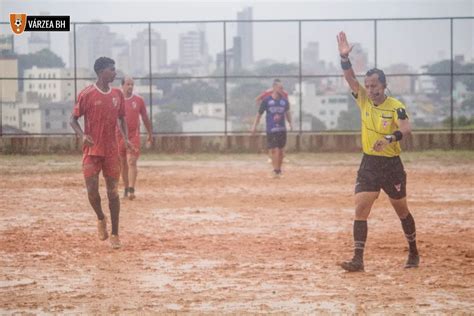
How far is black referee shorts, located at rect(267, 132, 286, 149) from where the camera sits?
72.2 ft

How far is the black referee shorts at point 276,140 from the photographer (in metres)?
22.0

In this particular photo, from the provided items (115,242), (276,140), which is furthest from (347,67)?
(276,140)

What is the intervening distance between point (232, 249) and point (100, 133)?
207 centimetres

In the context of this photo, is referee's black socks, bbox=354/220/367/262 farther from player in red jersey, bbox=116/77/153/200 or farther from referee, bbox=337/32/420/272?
player in red jersey, bbox=116/77/153/200

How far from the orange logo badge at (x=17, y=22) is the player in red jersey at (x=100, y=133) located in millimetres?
19737

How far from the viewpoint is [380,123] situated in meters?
10.6

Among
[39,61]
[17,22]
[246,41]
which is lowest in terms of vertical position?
[39,61]

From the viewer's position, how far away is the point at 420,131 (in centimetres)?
3102

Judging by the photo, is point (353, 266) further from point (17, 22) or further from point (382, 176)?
point (17, 22)

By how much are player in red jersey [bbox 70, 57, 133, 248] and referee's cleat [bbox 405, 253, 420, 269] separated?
11.6 ft

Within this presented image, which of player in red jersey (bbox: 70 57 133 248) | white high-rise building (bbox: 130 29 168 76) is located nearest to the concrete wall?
white high-rise building (bbox: 130 29 168 76)

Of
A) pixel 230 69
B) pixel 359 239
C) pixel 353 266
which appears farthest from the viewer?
pixel 230 69

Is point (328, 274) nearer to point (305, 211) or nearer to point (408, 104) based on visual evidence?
point (305, 211)

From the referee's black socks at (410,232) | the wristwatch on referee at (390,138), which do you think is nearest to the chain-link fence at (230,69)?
the referee's black socks at (410,232)
